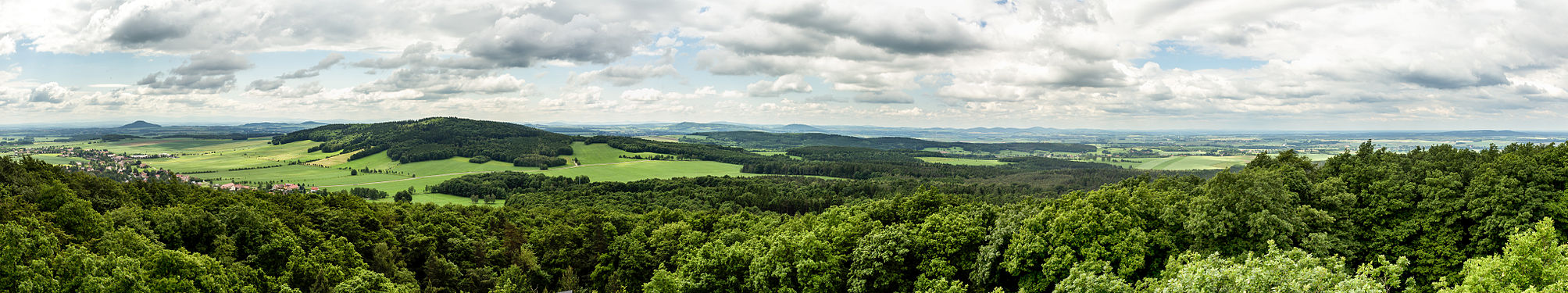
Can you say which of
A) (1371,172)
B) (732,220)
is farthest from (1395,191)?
(732,220)

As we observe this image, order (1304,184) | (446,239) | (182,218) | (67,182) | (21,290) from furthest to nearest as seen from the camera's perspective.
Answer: (446,239) < (67,182) < (1304,184) < (182,218) < (21,290)

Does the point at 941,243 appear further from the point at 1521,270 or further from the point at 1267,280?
the point at 1521,270

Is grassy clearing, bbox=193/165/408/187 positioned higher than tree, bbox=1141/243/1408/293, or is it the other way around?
tree, bbox=1141/243/1408/293

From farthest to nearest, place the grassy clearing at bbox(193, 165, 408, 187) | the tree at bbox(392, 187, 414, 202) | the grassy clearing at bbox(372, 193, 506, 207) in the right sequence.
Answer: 1. the grassy clearing at bbox(193, 165, 408, 187)
2. the grassy clearing at bbox(372, 193, 506, 207)
3. the tree at bbox(392, 187, 414, 202)

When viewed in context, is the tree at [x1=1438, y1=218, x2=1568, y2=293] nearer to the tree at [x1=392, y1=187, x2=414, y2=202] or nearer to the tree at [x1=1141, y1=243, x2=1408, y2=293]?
the tree at [x1=1141, y1=243, x2=1408, y2=293]

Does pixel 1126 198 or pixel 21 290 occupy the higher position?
pixel 1126 198

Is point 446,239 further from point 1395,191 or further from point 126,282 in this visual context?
point 1395,191

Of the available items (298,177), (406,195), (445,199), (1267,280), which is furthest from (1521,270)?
(298,177)

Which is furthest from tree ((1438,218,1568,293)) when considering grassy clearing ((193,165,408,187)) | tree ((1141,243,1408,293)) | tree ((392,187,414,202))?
grassy clearing ((193,165,408,187))
